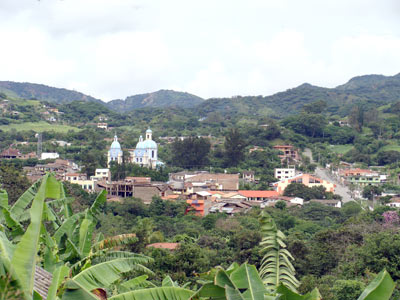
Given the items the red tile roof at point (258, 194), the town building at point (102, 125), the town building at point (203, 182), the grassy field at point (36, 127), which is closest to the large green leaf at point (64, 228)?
the red tile roof at point (258, 194)

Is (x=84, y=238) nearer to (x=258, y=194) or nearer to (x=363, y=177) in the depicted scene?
(x=258, y=194)

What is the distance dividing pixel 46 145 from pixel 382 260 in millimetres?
48402

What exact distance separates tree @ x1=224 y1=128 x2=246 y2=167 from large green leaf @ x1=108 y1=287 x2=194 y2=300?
4858 cm

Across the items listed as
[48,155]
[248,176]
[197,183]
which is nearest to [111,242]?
[197,183]

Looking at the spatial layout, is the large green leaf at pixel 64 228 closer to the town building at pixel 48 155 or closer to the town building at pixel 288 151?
the town building at pixel 48 155

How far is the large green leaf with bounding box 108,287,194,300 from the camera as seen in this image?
465 cm

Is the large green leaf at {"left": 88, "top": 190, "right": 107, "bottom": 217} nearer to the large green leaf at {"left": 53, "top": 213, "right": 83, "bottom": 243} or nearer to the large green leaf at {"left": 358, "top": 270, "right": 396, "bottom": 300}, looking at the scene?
the large green leaf at {"left": 53, "top": 213, "right": 83, "bottom": 243}

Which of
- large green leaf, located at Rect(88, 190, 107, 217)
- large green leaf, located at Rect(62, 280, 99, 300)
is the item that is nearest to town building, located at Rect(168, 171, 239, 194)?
large green leaf, located at Rect(88, 190, 107, 217)

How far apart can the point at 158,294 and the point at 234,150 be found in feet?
161

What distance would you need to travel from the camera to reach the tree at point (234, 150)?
53.6 metres

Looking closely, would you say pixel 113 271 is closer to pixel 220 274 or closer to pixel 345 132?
pixel 220 274

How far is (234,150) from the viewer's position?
53844 mm

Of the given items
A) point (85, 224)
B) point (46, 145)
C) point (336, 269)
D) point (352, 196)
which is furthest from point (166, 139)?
point (85, 224)

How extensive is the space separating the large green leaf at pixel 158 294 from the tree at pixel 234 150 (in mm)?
48575
